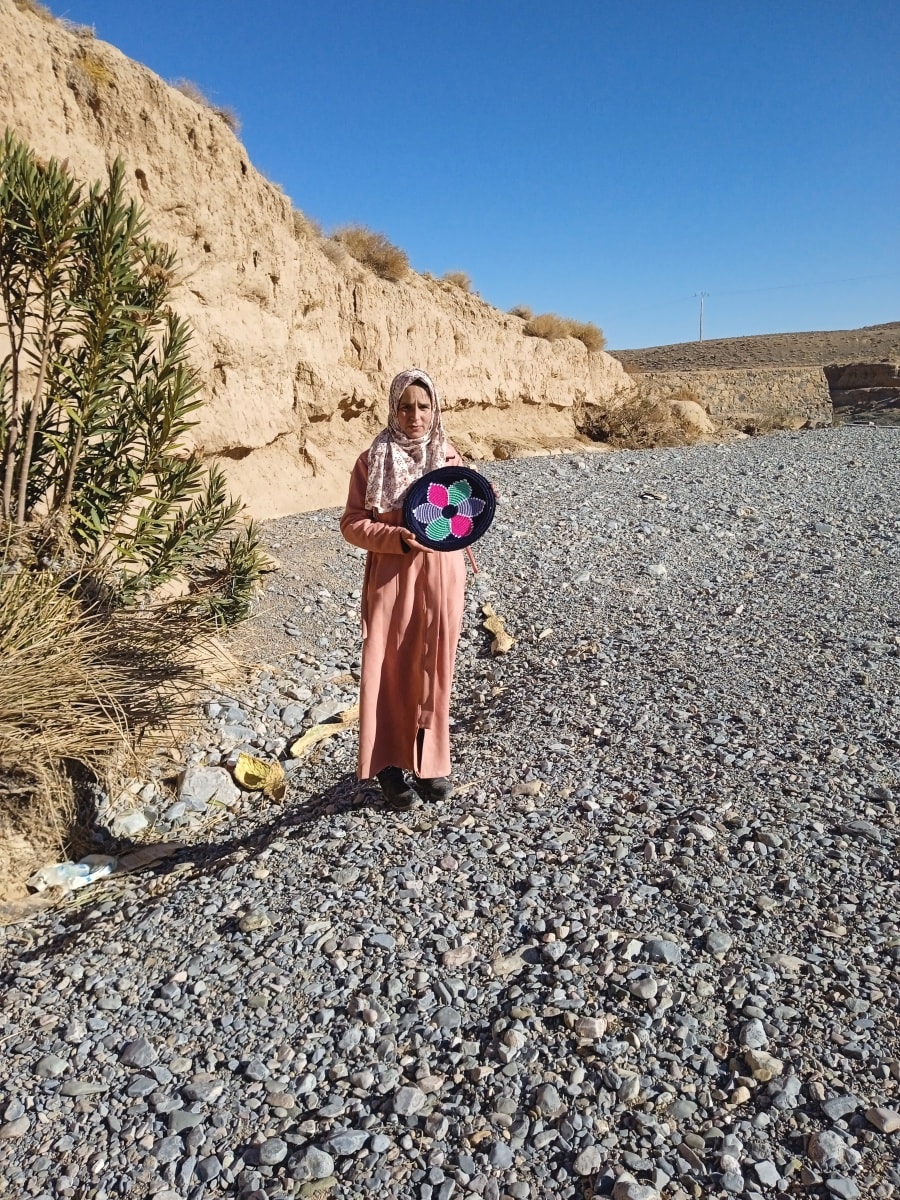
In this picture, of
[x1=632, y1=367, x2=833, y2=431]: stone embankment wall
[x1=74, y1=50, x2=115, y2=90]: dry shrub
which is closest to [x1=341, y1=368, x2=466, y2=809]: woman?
[x1=74, y1=50, x2=115, y2=90]: dry shrub

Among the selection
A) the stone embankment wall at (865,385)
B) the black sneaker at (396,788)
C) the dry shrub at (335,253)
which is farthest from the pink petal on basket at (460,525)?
the stone embankment wall at (865,385)

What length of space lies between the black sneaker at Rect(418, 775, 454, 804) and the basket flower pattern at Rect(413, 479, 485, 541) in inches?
42.1

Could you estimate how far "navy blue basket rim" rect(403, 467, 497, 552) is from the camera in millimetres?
3049

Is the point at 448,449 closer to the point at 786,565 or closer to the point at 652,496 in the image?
the point at 786,565

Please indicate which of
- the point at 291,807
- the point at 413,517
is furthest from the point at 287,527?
the point at 413,517

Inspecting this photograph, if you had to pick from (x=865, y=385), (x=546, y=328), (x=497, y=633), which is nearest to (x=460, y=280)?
(x=546, y=328)

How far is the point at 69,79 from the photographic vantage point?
7.48 m

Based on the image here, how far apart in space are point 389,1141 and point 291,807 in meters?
2.20

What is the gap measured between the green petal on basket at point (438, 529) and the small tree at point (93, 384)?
1.83 m

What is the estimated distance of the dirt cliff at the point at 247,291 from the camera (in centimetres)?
746

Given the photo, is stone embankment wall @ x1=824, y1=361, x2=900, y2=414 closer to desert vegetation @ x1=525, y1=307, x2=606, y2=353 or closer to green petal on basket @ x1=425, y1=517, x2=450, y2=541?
desert vegetation @ x1=525, y1=307, x2=606, y2=353

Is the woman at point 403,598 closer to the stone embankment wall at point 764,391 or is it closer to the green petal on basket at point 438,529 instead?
the green petal on basket at point 438,529

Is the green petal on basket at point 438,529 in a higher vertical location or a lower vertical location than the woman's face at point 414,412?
lower

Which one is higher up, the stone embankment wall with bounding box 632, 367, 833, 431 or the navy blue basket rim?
the stone embankment wall with bounding box 632, 367, 833, 431
